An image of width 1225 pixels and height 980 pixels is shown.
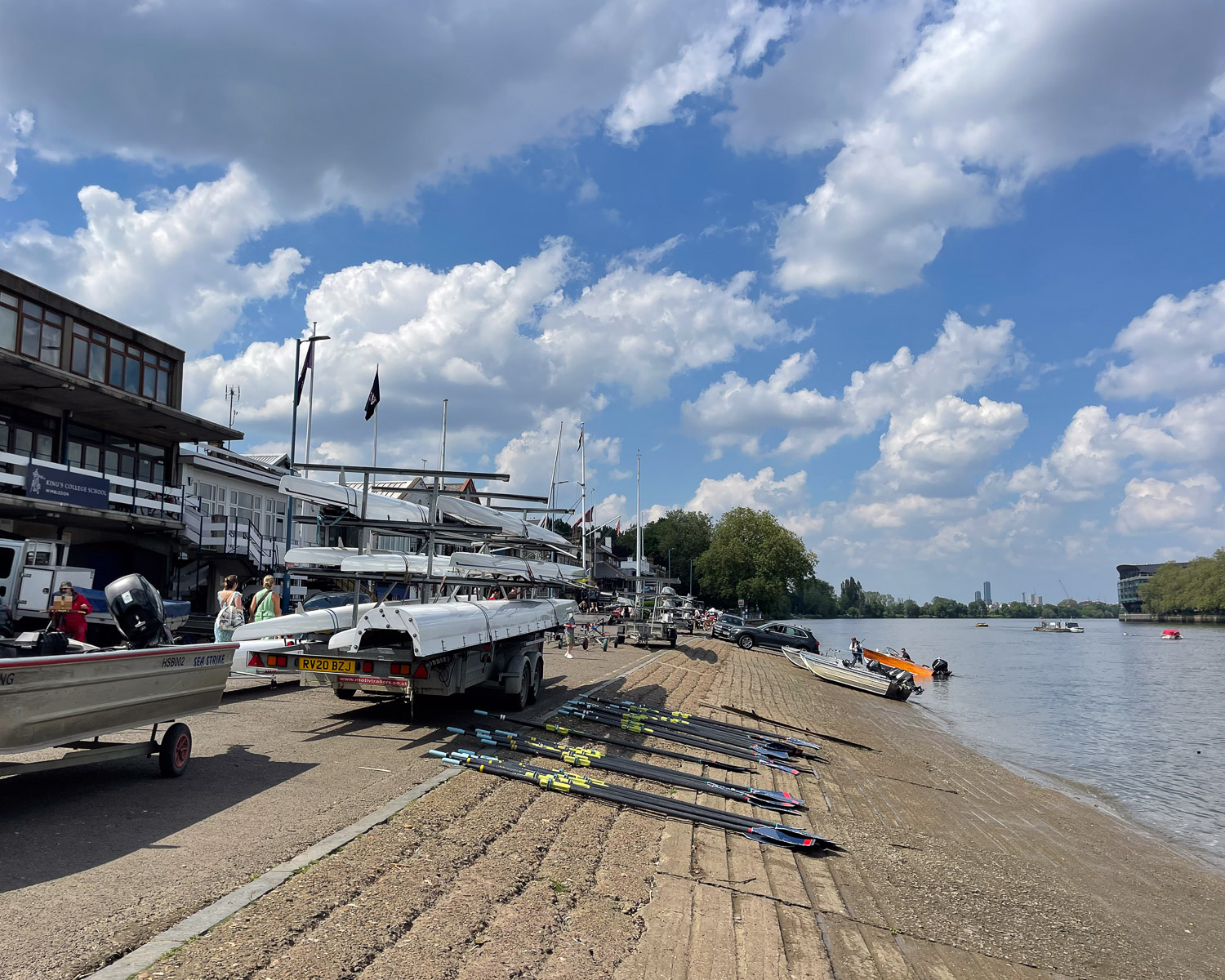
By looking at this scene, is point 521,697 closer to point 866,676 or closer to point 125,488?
point 125,488

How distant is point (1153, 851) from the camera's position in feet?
37.8

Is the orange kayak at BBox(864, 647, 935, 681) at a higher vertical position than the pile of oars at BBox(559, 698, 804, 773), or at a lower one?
lower

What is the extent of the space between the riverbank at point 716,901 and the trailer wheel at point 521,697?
3785 mm

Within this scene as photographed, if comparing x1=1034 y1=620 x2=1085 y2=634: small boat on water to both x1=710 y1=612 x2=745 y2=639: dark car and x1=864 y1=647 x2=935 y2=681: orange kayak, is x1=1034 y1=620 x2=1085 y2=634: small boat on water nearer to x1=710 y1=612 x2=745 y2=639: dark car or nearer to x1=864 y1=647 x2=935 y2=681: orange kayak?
x1=710 y1=612 x2=745 y2=639: dark car

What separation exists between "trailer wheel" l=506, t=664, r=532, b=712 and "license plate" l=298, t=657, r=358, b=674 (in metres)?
3.06

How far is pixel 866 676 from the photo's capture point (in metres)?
31.7

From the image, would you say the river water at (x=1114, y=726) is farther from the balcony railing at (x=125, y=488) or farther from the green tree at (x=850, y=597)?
the green tree at (x=850, y=597)

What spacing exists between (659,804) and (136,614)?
16.3 feet

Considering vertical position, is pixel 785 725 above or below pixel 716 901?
below

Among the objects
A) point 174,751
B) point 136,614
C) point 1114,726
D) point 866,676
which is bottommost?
point 1114,726

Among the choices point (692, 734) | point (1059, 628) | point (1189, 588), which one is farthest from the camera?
point (1189, 588)

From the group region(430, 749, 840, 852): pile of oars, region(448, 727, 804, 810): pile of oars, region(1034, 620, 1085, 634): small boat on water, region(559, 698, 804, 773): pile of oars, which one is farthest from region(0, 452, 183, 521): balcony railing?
region(1034, 620, 1085, 634): small boat on water

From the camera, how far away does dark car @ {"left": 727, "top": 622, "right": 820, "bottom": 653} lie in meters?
45.7

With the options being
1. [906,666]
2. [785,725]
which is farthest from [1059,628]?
[785,725]
